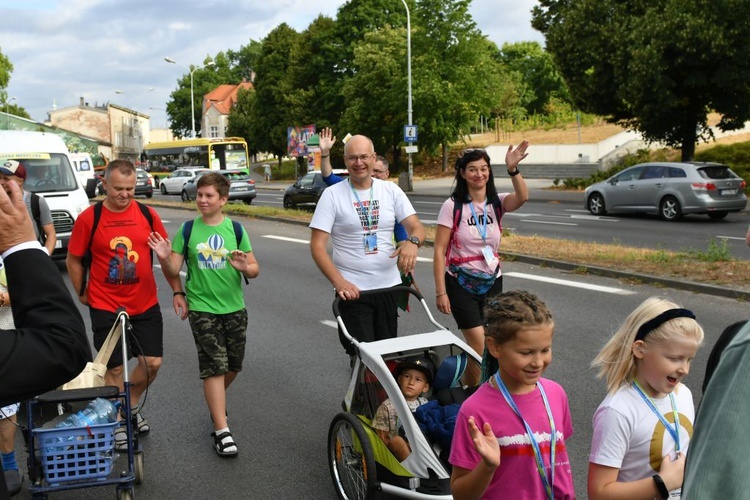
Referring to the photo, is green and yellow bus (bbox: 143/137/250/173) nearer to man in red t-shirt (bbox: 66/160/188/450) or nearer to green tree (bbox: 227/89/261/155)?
green tree (bbox: 227/89/261/155)

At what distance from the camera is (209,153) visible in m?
53.7

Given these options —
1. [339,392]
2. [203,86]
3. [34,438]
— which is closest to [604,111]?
[339,392]

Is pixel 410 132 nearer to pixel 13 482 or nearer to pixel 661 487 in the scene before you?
pixel 13 482

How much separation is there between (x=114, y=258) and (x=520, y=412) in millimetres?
3386

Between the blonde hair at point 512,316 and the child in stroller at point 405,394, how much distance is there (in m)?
1.37

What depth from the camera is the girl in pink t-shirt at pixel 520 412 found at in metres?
2.78

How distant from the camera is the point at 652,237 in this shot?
17609 millimetres

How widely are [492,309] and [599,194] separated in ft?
71.4

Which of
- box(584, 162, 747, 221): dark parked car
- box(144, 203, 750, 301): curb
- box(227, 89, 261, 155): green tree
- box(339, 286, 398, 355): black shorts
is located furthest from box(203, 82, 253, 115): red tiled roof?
box(339, 286, 398, 355): black shorts

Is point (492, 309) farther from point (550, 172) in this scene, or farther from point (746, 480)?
point (550, 172)

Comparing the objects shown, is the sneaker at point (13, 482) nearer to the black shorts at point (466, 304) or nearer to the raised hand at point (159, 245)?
the raised hand at point (159, 245)

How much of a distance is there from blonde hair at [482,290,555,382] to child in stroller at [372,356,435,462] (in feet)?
4.49

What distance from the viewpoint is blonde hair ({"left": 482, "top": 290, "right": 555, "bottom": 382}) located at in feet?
9.15

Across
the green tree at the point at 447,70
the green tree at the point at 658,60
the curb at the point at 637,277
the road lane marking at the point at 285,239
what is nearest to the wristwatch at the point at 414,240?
the curb at the point at 637,277
